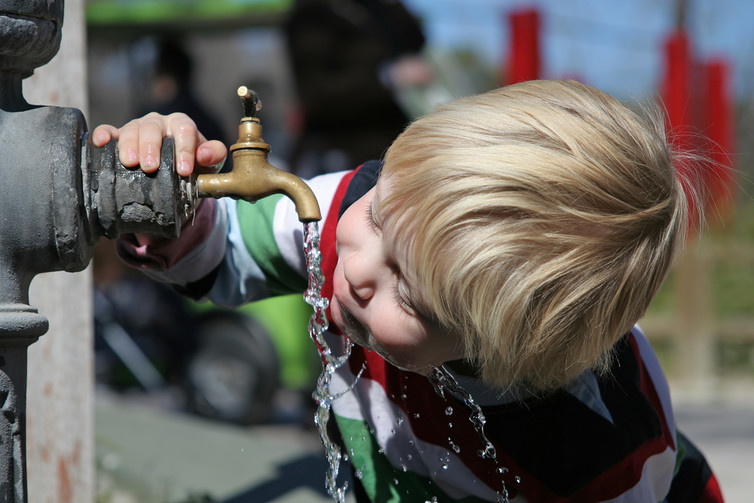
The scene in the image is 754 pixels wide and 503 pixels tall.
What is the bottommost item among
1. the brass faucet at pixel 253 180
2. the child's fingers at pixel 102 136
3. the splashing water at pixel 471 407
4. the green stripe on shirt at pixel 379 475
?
the green stripe on shirt at pixel 379 475

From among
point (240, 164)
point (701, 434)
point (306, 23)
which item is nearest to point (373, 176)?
point (240, 164)

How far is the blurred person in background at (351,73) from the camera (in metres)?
3.68

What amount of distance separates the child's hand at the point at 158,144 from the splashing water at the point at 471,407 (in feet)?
1.45

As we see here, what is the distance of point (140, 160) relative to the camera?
963 millimetres

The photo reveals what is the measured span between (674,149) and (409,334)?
1.70 feet

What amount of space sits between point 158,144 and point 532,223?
0.45 m

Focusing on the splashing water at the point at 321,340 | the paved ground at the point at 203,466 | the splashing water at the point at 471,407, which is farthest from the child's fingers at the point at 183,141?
the paved ground at the point at 203,466

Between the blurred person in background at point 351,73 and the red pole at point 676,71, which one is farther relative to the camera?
the red pole at point 676,71

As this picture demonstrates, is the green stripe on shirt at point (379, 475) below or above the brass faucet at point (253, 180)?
below

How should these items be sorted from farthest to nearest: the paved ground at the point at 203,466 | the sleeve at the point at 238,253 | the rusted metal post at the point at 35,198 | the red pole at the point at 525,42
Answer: the red pole at the point at 525,42
the paved ground at the point at 203,466
the sleeve at the point at 238,253
the rusted metal post at the point at 35,198

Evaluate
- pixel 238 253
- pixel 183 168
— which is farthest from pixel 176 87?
pixel 183 168

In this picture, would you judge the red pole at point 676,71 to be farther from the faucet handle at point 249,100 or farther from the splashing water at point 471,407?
the faucet handle at point 249,100

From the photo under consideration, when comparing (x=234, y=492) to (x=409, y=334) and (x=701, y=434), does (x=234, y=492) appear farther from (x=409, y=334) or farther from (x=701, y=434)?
(x=701, y=434)

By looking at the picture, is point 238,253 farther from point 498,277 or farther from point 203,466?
point 203,466
